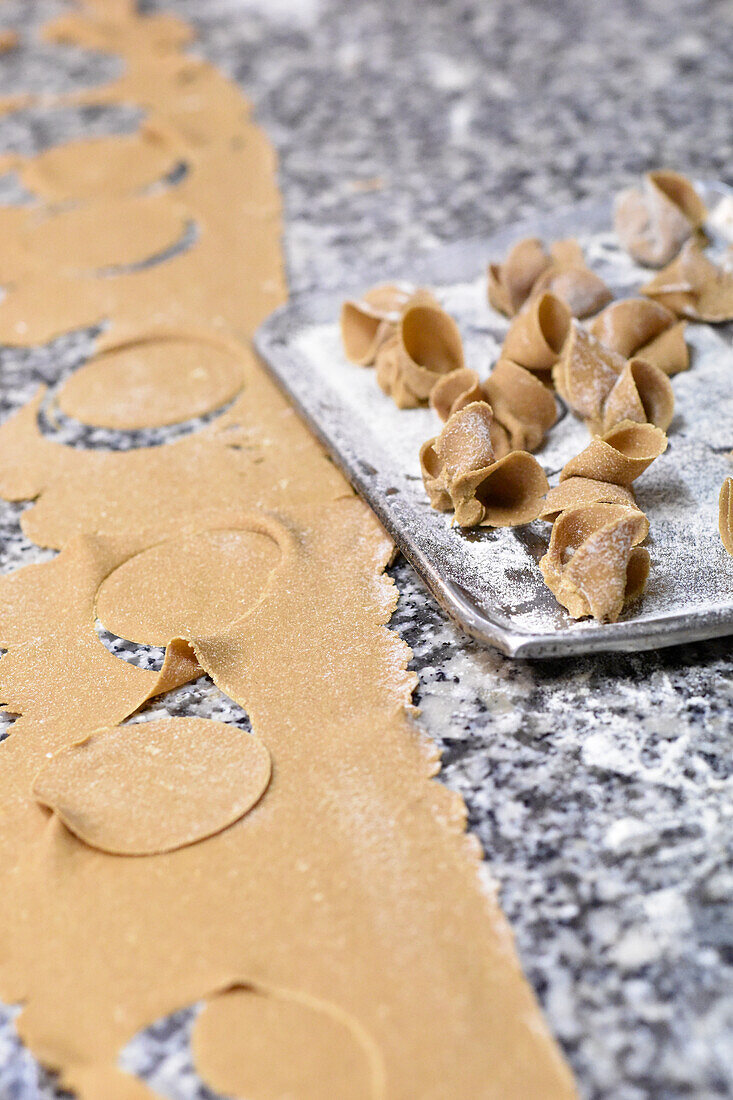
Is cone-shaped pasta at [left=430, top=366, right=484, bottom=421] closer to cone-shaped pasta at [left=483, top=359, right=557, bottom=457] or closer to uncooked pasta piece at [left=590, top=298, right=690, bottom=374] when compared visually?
cone-shaped pasta at [left=483, top=359, right=557, bottom=457]

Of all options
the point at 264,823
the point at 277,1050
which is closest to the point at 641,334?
the point at 264,823

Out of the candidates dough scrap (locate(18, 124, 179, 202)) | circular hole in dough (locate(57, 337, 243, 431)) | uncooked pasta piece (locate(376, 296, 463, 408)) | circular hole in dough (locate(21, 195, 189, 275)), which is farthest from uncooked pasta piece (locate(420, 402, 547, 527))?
dough scrap (locate(18, 124, 179, 202))

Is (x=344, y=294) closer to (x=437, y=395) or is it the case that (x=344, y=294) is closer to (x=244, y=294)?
(x=244, y=294)

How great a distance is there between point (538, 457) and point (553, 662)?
0.23m

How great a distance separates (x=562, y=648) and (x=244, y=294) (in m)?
0.73

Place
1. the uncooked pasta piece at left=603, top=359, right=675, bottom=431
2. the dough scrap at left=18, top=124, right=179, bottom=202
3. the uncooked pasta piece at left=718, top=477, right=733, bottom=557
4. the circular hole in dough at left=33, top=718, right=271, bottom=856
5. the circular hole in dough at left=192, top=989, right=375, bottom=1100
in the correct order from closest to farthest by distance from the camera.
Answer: the circular hole in dough at left=192, top=989, right=375, bottom=1100
the circular hole in dough at left=33, top=718, right=271, bottom=856
the uncooked pasta piece at left=718, top=477, right=733, bottom=557
the uncooked pasta piece at left=603, top=359, right=675, bottom=431
the dough scrap at left=18, top=124, right=179, bottom=202

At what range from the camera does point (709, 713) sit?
26.6 inches

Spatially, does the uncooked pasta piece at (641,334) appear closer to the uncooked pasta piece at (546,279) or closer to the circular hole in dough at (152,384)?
the uncooked pasta piece at (546,279)

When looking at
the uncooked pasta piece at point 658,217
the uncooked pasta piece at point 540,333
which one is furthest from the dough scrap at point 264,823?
the uncooked pasta piece at point 658,217

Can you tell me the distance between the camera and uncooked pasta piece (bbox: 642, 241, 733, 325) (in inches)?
39.8

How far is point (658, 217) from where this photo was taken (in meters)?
1.11

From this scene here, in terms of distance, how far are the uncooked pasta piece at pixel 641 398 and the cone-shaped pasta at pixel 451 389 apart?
115 mm

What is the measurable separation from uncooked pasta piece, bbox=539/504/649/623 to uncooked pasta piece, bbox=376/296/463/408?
258mm

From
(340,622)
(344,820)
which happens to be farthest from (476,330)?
(344,820)
